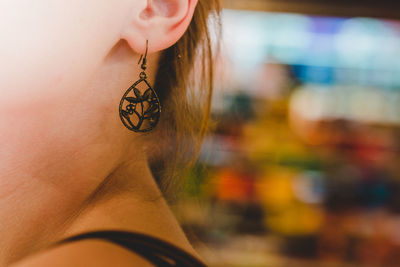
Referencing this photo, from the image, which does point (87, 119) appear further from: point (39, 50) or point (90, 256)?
point (90, 256)

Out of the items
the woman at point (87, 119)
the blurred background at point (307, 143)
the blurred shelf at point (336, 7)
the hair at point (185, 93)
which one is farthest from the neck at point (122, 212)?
the blurred shelf at point (336, 7)

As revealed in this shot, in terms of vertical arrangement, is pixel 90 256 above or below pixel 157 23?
below

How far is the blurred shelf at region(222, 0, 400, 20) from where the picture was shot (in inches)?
99.3

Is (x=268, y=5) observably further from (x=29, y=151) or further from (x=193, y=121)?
(x=29, y=151)

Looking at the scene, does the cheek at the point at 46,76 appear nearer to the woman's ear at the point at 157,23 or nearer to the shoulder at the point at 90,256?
the woman's ear at the point at 157,23

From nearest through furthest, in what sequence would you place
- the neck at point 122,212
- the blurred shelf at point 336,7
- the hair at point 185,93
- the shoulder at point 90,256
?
the shoulder at point 90,256 < the neck at point 122,212 < the hair at point 185,93 < the blurred shelf at point 336,7

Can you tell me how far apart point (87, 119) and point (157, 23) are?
0.20m

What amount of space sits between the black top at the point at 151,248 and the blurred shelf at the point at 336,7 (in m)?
1.99

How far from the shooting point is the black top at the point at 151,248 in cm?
64

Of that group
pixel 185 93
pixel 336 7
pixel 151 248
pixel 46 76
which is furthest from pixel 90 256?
pixel 336 7

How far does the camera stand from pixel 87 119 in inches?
33.5

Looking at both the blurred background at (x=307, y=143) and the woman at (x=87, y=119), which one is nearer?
the woman at (x=87, y=119)

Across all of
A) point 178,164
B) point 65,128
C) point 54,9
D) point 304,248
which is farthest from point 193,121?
point 304,248

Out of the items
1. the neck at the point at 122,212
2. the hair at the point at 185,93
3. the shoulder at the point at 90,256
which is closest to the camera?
the shoulder at the point at 90,256
